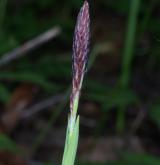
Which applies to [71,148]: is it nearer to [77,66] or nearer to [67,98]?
[77,66]

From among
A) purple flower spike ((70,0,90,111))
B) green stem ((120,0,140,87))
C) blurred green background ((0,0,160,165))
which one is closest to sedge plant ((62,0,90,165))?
purple flower spike ((70,0,90,111))

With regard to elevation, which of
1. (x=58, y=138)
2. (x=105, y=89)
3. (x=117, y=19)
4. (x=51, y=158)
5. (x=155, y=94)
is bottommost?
(x=51, y=158)

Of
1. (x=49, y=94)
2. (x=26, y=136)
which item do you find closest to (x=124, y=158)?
(x=26, y=136)

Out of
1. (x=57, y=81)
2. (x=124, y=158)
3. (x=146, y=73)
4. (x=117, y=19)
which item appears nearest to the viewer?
(x=124, y=158)

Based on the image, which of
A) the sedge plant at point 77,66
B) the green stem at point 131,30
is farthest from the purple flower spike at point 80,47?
the green stem at point 131,30

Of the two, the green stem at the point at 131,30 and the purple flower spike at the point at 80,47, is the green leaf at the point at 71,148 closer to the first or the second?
the purple flower spike at the point at 80,47

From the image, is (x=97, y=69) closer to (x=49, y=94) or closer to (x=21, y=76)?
(x=49, y=94)

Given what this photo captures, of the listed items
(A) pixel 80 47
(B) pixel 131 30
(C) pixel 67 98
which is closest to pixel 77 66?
(A) pixel 80 47
